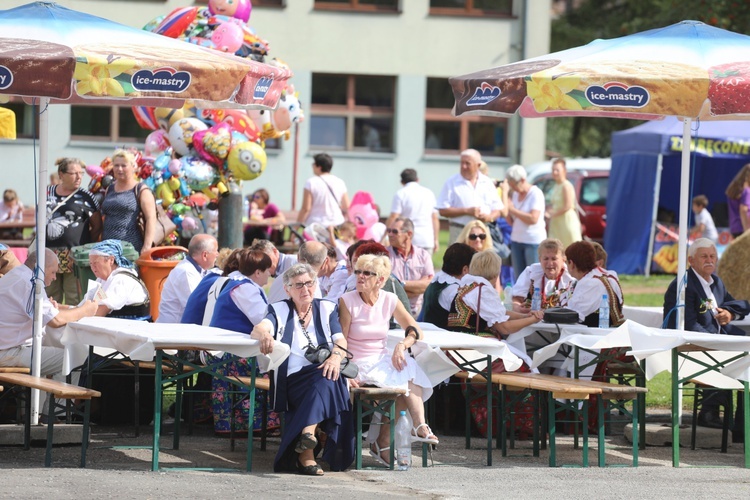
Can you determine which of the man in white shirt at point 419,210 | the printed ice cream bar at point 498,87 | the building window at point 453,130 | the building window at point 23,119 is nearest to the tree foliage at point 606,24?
the building window at point 453,130

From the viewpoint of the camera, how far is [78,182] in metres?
12.3

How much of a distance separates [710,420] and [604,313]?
3.71 ft

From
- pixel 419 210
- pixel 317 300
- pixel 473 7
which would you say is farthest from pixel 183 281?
pixel 473 7

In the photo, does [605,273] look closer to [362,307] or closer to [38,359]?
[362,307]

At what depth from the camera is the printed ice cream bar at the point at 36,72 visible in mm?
7938

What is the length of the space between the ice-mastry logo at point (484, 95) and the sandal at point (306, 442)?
2.61 m

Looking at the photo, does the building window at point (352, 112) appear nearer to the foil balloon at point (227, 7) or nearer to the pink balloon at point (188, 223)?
the foil balloon at point (227, 7)

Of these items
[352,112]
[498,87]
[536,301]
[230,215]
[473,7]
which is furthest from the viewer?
[473,7]

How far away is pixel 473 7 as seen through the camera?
3064 centimetres

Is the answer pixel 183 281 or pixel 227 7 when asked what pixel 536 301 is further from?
pixel 227 7

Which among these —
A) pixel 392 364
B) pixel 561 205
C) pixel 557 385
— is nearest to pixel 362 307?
pixel 392 364

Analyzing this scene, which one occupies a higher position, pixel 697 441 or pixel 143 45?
pixel 143 45

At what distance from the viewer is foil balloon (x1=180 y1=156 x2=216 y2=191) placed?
48.2 feet

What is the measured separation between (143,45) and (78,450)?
250 cm
